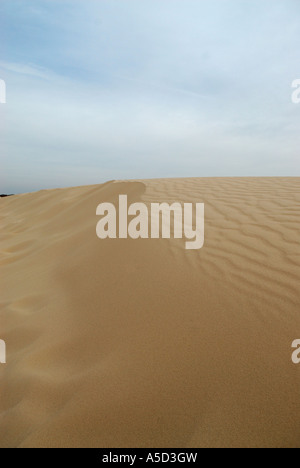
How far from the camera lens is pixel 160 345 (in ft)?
5.57

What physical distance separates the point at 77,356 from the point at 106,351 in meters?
0.19

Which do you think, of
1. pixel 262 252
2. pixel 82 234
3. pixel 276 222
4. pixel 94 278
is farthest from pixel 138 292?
pixel 82 234

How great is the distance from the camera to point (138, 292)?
2.26m

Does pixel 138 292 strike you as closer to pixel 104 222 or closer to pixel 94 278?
pixel 94 278

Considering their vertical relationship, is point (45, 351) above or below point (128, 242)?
below

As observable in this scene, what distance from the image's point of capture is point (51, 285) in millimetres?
2818

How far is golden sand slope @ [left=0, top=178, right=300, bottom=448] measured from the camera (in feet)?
4.08

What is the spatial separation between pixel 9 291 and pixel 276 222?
9.96 ft

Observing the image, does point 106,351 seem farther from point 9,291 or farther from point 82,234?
point 82,234

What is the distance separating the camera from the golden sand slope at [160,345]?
4.08ft
